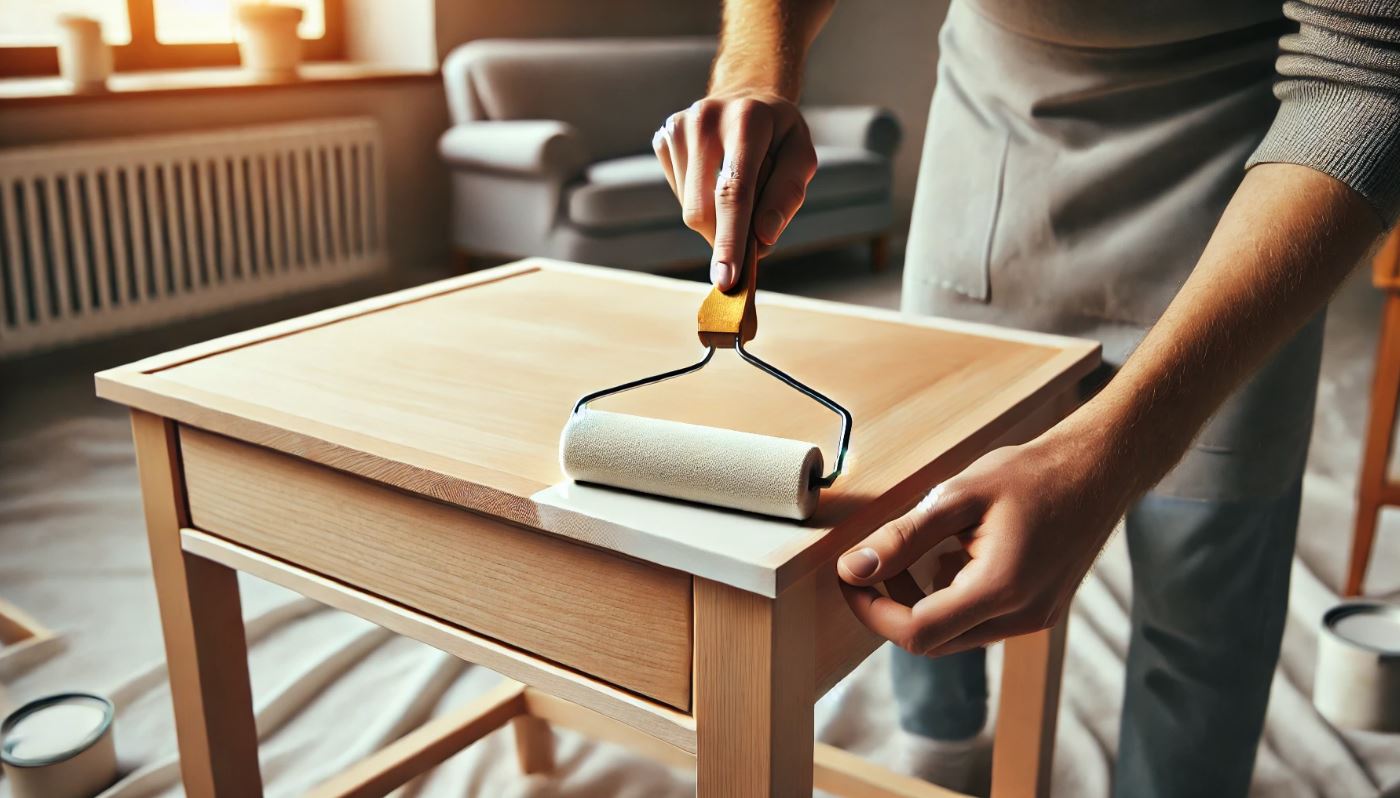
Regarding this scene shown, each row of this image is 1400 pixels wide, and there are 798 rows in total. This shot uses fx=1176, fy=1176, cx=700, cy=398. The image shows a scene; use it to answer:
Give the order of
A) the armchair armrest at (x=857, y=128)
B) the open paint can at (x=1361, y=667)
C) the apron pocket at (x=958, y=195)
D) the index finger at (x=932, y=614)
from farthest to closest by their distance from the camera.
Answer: the armchair armrest at (x=857, y=128)
the open paint can at (x=1361, y=667)
the apron pocket at (x=958, y=195)
the index finger at (x=932, y=614)

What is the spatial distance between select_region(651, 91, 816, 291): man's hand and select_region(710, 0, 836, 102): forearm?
21 centimetres

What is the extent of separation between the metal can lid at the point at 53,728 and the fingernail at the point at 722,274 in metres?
1.08

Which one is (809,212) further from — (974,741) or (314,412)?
(314,412)

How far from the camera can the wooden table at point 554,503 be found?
26.4 inches

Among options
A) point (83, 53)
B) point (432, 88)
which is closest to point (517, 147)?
point (432, 88)

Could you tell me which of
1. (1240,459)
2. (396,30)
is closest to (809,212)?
(396,30)

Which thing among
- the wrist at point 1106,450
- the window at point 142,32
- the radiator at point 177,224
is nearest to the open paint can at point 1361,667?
the wrist at point 1106,450

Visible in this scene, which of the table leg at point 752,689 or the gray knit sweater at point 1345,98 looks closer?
the table leg at point 752,689

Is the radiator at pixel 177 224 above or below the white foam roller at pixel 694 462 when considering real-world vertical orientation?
below

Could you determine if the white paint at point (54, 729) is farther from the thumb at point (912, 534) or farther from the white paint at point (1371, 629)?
the white paint at point (1371, 629)

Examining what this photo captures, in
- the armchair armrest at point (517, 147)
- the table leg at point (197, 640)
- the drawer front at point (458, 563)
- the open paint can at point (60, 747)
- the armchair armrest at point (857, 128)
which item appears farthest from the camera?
the armchair armrest at point (857, 128)

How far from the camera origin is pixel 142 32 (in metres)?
3.87

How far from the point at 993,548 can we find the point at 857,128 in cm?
432

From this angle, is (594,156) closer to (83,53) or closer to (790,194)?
(83,53)
